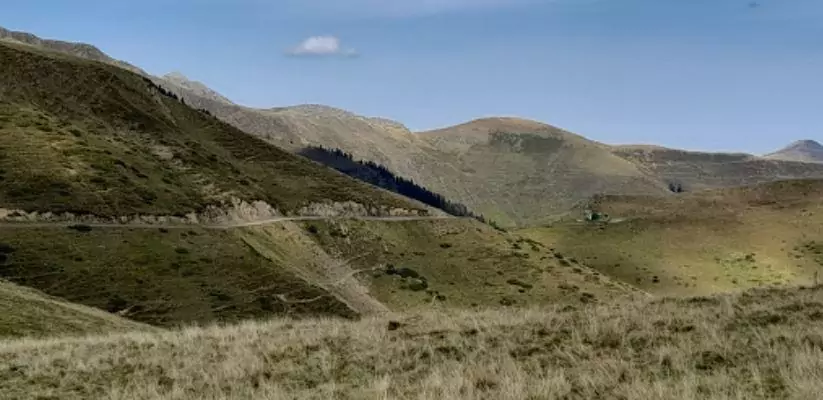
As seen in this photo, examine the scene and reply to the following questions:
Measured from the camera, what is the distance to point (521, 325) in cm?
1731

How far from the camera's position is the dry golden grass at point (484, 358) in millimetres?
10250

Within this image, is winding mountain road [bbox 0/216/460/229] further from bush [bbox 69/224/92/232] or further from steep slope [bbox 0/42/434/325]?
steep slope [bbox 0/42/434/325]

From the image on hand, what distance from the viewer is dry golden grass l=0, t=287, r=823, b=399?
33.6 feet

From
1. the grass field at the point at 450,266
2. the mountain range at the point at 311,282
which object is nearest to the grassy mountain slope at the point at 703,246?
the mountain range at the point at 311,282

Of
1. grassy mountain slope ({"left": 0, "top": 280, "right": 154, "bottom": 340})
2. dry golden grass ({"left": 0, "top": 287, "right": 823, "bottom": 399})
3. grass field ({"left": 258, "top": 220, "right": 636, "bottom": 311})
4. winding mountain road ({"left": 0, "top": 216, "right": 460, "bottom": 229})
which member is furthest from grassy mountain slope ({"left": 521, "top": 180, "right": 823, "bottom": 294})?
dry golden grass ({"left": 0, "top": 287, "right": 823, "bottom": 399})

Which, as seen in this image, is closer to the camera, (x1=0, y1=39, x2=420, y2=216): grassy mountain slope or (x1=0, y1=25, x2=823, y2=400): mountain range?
(x1=0, y1=25, x2=823, y2=400): mountain range

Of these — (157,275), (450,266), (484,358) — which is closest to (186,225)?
(157,275)

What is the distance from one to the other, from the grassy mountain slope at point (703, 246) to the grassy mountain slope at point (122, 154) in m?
48.3

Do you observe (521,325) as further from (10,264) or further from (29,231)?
(29,231)

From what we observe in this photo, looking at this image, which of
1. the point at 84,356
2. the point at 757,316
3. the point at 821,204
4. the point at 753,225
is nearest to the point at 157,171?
the point at 84,356

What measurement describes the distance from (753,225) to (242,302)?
471ft

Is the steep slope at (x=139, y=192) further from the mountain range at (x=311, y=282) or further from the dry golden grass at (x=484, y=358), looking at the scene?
the dry golden grass at (x=484, y=358)

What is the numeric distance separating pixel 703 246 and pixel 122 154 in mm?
124900

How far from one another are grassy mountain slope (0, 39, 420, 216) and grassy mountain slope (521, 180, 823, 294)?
48323 millimetres
